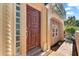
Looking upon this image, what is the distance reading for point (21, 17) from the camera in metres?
1.78

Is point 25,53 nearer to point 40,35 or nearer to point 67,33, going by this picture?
point 40,35

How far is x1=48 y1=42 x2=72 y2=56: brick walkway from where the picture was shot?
1.81m

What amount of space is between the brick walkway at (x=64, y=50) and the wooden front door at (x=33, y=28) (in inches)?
9.7

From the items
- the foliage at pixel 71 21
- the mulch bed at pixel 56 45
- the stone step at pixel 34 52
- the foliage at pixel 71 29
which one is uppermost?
the foliage at pixel 71 21

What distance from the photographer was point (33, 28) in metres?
1.85

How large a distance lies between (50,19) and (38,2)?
0.84 feet

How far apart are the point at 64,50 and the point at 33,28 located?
0.47m

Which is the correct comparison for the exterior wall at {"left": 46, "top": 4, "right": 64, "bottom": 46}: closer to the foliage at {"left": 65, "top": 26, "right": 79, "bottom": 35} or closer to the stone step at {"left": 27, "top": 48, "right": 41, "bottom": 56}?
the foliage at {"left": 65, "top": 26, "right": 79, "bottom": 35}

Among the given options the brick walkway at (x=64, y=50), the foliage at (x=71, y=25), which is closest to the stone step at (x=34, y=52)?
the brick walkway at (x=64, y=50)

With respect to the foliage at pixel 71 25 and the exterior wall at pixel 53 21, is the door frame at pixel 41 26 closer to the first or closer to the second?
the exterior wall at pixel 53 21

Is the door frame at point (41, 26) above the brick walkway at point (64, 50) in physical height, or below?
above

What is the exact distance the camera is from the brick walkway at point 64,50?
1806 mm

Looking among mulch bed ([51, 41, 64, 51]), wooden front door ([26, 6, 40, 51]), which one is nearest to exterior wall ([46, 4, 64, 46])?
mulch bed ([51, 41, 64, 51])

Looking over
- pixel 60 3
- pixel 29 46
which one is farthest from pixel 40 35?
pixel 60 3
